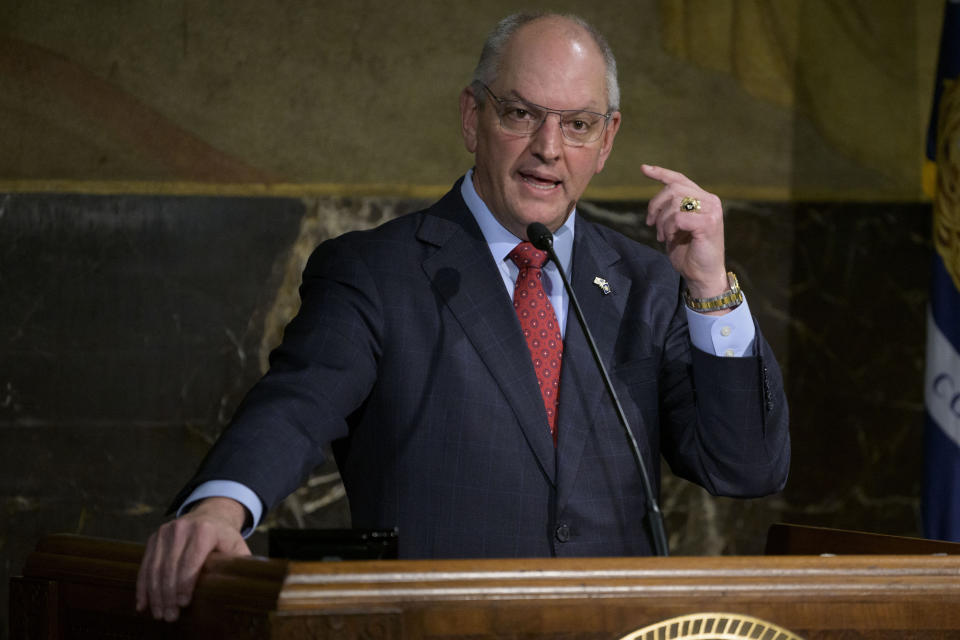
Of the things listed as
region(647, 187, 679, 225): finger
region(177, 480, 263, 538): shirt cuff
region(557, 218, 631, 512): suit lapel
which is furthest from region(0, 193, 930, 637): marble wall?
region(177, 480, 263, 538): shirt cuff

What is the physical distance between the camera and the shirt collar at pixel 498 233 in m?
2.19

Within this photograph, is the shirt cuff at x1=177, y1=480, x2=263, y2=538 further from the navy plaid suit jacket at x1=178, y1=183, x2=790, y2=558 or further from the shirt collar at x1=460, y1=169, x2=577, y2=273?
the shirt collar at x1=460, y1=169, x2=577, y2=273

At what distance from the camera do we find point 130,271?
3707 mm

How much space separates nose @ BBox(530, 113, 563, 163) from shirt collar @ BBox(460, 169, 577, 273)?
153 mm

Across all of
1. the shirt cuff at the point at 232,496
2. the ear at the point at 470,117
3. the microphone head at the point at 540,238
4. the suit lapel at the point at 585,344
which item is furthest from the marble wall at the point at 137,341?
the shirt cuff at the point at 232,496

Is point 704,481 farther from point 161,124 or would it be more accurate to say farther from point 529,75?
point 161,124

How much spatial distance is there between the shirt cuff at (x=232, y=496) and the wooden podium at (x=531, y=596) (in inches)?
4.7

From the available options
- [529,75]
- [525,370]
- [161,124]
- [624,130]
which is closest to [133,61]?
[161,124]

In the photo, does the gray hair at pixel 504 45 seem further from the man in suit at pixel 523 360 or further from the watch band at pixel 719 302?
the watch band at pixel 719 302

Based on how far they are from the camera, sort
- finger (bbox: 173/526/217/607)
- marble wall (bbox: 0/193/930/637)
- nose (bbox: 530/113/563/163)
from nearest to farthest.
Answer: finger (bbox: 173/526/217/607)
nose (bbox: 530/113/563/163)
marble wall (bbox: 0/193/930/637)

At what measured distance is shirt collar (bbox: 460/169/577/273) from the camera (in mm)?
2191

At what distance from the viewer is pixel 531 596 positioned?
1.33m

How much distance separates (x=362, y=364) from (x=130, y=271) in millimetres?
1939

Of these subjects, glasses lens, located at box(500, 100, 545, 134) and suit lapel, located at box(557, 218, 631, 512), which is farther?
glasses lens, located at box(500, 100, 545, 134)
